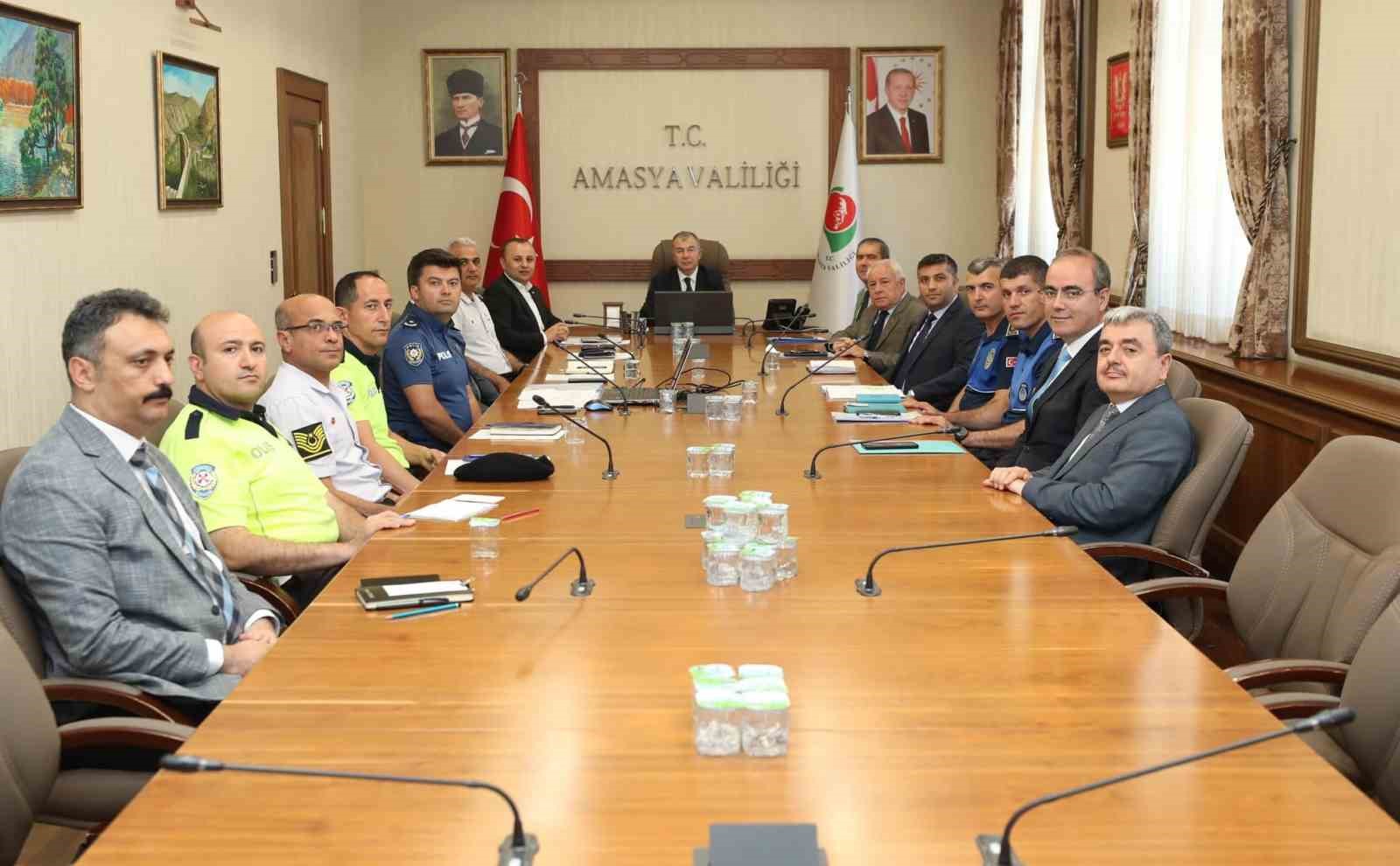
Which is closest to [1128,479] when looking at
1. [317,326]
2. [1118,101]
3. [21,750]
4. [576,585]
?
[576,585]

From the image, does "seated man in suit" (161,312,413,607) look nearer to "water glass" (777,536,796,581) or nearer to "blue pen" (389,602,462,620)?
"blue pen" (389,602,462,620)

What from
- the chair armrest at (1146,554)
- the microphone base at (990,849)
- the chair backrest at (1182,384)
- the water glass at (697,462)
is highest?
the chair backrest at (1182,384)

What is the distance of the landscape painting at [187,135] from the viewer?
20.2 ft

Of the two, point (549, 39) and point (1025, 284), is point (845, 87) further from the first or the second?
point (1025, 284)

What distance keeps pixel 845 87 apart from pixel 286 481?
284 inches

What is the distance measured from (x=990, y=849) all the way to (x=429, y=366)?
167 inches

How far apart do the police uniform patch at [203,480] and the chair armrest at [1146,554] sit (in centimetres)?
203

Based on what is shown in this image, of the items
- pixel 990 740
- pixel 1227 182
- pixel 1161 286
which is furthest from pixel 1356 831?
pixel 1161 286

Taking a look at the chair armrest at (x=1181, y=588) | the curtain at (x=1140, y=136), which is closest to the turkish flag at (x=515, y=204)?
the curtain at (x=1140, y=136)

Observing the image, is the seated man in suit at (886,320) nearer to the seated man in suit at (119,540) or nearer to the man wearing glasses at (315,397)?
the man wearing glasses at (315,397)

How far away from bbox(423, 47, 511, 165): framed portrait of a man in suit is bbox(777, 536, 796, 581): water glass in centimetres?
763

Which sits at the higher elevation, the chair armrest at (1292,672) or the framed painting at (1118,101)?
the framed painting at (1118,101)

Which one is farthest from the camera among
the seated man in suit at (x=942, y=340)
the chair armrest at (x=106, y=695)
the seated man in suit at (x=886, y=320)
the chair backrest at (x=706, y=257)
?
the chair backrest at (x=706, y=257)

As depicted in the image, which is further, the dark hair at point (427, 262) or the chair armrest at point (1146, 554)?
the dark hair at point (427, 262)
